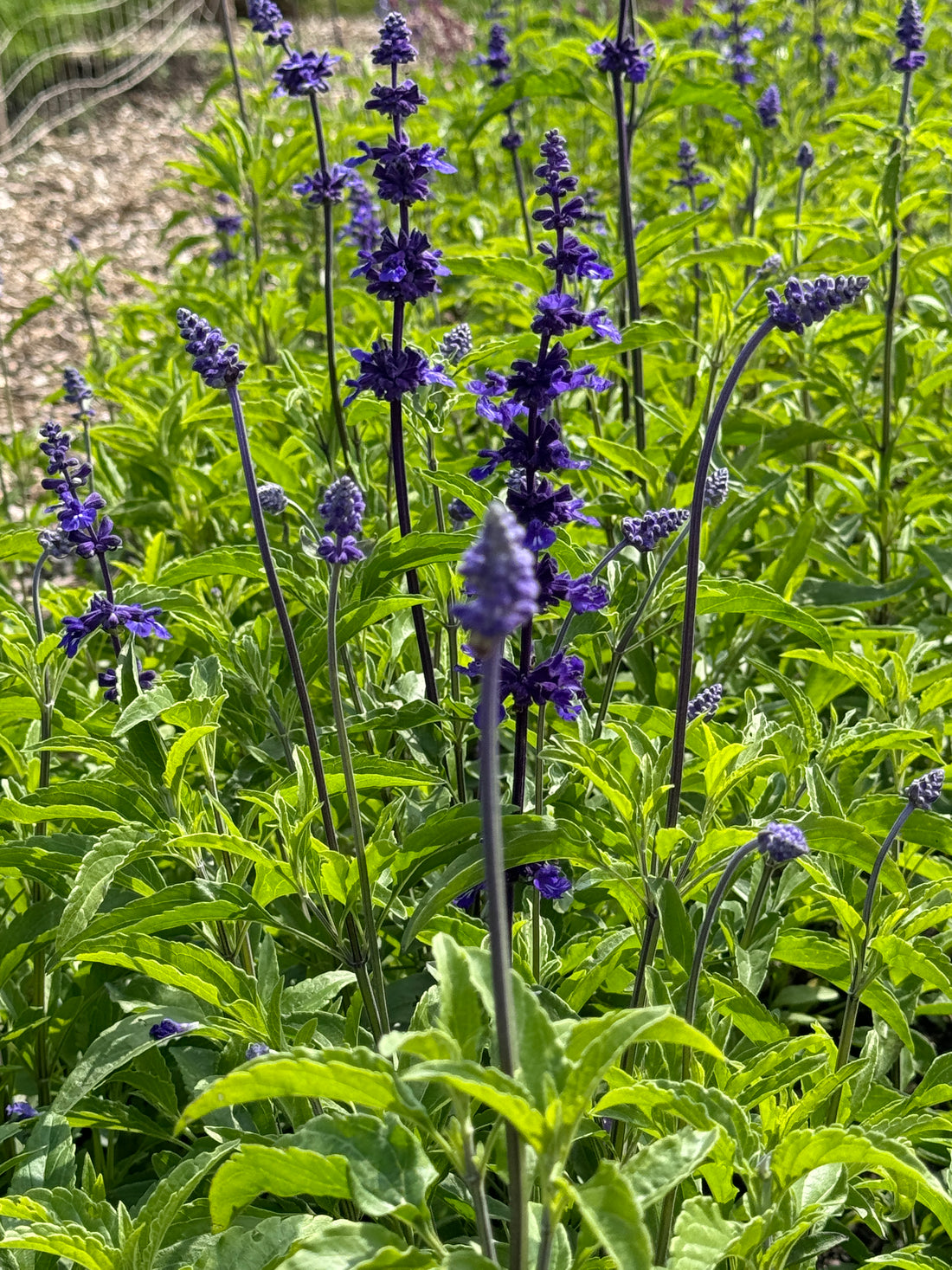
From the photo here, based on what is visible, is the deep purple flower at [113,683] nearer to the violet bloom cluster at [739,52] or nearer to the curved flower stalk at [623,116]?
the curved flower stalk at [623,116]

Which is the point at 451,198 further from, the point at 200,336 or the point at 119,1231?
the point at 119,1231

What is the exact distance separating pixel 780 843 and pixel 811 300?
0.86m

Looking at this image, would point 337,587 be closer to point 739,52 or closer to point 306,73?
point 306,73

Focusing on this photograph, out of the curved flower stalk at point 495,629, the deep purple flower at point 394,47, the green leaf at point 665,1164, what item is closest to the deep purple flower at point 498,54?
Answer: the deep purple flower at point 394,47

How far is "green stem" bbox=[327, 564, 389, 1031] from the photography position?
6.95 ft

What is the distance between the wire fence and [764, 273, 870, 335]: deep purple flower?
13636 millimetres

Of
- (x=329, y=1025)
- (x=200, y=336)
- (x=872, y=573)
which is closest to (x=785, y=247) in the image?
(x=872, y=573)

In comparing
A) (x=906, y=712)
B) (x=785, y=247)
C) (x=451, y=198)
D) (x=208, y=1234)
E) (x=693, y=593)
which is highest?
(x=451, y=198)

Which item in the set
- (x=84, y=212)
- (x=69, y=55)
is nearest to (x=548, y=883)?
(x=84, y=212)

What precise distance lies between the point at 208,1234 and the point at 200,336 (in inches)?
62.7

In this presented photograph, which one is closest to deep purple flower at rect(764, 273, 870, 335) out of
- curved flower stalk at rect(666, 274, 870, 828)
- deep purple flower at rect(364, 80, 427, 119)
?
curved flower stalk at rect(666, 274, 870, 828)

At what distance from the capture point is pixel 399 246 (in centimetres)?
272

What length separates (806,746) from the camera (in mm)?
2678

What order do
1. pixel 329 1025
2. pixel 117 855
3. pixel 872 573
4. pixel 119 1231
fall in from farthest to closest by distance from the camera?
pixel 872 573, pixel 329 1025, pixel 117 855, pixel 119 1231
